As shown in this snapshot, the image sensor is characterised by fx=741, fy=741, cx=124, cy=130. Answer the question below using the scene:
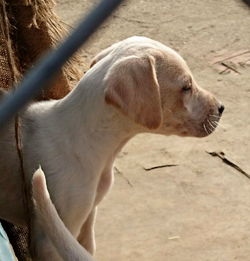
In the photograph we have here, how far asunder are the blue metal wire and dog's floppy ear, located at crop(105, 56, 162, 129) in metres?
1.86

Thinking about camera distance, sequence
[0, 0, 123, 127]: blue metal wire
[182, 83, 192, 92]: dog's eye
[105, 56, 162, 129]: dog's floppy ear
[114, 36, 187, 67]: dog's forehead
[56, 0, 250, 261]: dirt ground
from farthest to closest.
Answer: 1. [56, 0, 250, 261]: dirt ground
2. [182, 83, 192, 92]: dog's eye
3. [114, 36, 187, 67]: dog's forehead
4. [105, 56, 162, 129]: dog's floppy ear
5. [0, 0, 123, 127]: blue metal wire

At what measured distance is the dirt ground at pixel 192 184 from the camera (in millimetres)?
3729

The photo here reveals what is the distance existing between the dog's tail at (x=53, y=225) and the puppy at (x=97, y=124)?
1.92 ft

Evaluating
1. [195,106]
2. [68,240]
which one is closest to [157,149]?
[195,106]

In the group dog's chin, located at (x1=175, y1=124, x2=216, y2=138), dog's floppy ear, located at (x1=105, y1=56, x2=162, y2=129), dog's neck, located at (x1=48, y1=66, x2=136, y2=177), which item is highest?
dog's floppy ear, located at (x1=105, y1=56, x2=162, y2=129)

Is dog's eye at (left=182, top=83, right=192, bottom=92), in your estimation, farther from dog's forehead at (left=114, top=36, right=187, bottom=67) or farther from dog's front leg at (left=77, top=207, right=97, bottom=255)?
dog's front leg at (left=77, top=207, right=97, bottom=255)

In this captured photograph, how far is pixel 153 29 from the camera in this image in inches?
241

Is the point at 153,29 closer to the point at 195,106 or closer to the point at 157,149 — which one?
the point at 157,149

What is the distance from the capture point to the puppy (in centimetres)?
287

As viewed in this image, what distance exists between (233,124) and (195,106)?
170cm

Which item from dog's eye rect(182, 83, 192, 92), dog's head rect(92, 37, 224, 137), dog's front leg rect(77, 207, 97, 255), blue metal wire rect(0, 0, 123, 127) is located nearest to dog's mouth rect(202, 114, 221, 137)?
dog's head rect(92, 37, 224, 137)

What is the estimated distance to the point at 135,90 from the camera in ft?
9.29

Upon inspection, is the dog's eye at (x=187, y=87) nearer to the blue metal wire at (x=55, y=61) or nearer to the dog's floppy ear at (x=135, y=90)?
the dog's floppy ear at (x=135, y=90)

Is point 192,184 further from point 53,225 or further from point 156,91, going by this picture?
point 53,225
